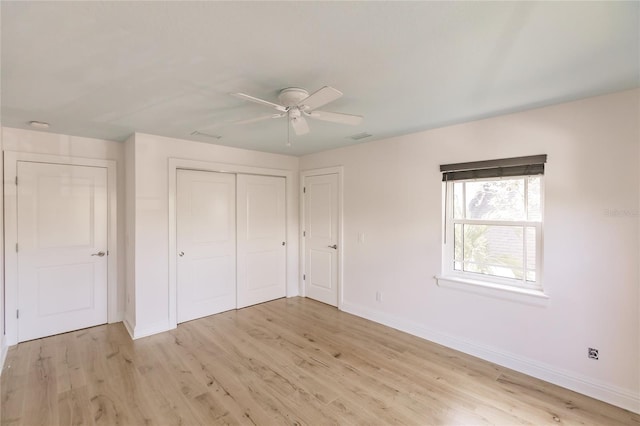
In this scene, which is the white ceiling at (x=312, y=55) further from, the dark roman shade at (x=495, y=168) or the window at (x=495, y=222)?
the window at (x=495, y=222)

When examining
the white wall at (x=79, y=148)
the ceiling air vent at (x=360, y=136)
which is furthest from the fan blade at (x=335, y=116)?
the white wall at (x=79, y=148)

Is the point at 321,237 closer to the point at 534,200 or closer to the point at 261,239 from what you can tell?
the point at 261,239

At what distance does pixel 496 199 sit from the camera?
9.49ft

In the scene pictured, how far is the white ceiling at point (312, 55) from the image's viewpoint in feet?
4.23

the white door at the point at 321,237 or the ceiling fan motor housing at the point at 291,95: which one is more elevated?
the ceiling fan motor housing at the point at 291,95

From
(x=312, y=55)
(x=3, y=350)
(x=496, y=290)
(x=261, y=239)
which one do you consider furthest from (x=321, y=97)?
(x=3, y=350)

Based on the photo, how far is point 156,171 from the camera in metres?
3.45

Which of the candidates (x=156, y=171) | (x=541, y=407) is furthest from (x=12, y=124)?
(x=541, y=407)

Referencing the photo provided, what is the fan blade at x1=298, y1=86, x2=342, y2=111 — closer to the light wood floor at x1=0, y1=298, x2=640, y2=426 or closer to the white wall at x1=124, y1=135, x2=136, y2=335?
the light wood floor at x1=0, y1=298, x2=640, y2=426

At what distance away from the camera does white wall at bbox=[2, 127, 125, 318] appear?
313 centimetres

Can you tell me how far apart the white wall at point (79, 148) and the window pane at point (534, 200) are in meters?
4.59

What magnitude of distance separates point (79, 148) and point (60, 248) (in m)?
1.19

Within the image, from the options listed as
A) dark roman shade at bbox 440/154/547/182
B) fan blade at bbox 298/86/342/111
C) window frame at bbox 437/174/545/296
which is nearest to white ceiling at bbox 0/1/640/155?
fan blade at bbox 298/86/342/111

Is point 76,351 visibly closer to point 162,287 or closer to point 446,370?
point 162,287
